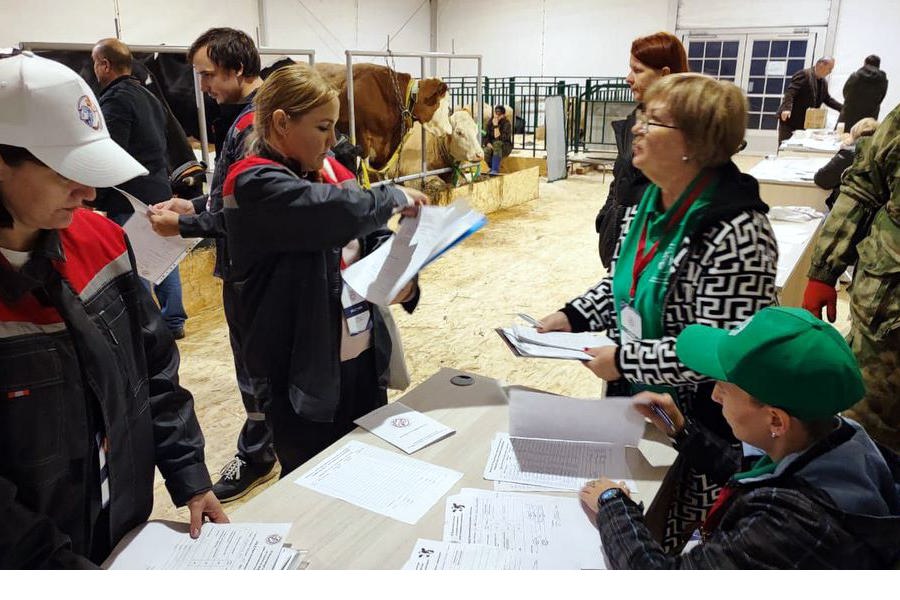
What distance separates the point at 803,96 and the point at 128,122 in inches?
334

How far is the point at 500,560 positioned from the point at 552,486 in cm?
27

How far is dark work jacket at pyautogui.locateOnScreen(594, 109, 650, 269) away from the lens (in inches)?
85.7

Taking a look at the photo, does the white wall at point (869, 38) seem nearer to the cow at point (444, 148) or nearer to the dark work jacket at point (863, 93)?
the dark work jacket at point (863, 93)

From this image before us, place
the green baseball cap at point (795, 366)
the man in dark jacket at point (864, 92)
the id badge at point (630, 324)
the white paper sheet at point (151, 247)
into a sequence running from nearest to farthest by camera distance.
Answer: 1. the green baseball cap at point (795, 366)
2. the id badge at point (630, 324)
3. the white paper sheet at point (151, 247)
4. the man in dark jacket at point (864, 92)

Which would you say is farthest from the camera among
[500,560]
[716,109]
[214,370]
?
[214,370]

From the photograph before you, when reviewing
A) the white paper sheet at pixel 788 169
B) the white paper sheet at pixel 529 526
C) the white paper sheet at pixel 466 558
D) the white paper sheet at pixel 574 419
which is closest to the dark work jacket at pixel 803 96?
the white paper sheet at pixel 788 169

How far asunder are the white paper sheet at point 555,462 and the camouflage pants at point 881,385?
0.97m

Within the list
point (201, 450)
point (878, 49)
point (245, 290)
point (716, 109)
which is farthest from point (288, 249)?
point (878, 49)

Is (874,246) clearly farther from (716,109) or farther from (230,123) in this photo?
(230,123)

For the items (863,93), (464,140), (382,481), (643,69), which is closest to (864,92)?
(863,93)

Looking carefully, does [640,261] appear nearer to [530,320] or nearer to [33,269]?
[530,320]

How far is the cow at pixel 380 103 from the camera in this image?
5805mm

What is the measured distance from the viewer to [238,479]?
2621 millimetres

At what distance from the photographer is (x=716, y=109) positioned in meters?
1.51
